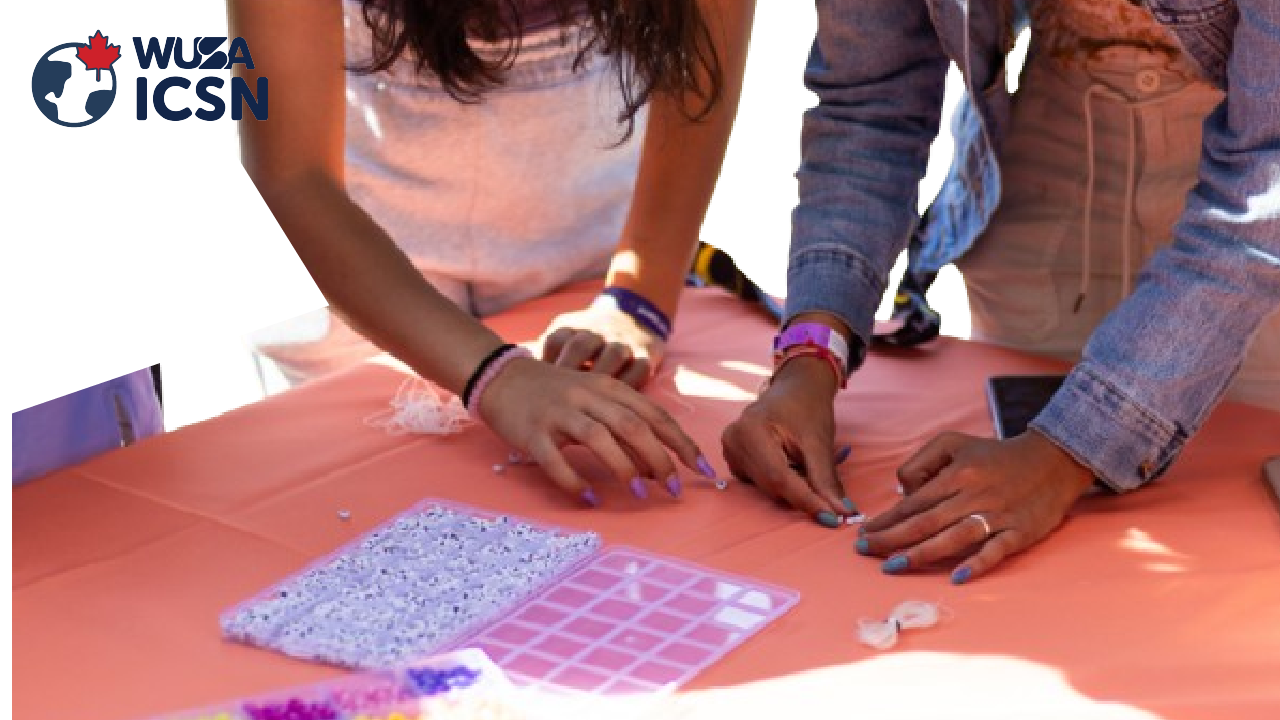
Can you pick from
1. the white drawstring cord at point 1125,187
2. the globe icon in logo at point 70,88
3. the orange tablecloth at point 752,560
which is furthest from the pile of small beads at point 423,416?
the white drawstring cord at point 1125,187

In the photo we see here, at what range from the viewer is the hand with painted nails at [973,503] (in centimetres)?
127

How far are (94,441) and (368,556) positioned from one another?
36 cm

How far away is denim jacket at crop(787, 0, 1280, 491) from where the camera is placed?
130 cm

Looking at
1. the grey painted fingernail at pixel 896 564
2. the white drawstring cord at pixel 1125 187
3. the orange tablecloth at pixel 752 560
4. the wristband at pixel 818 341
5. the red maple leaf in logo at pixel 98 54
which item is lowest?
the orange tablecloth at pixel 752 560

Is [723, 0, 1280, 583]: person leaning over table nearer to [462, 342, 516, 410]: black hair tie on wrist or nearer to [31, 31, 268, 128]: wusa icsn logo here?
[462, 342, 516, 410]: black hair tie on wrist

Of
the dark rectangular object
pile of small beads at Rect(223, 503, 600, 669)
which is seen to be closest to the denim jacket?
the dark rectangular object

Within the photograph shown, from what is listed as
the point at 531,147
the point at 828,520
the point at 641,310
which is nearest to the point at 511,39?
the point at 531,147

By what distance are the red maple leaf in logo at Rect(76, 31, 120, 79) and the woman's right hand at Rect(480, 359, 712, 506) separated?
399 mm

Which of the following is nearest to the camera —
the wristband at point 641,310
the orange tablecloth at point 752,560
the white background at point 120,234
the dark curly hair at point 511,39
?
the orange tablecloth at point 752,560

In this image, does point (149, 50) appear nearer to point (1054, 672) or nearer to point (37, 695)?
point (37, 695)

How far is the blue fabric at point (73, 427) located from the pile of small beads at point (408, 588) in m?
0.32

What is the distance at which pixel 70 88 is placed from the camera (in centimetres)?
127

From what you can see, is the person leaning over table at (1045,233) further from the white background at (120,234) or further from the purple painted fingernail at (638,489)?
the white background at (120,234)

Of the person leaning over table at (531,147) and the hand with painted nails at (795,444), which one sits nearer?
the hand with painted nails at (795,444)
